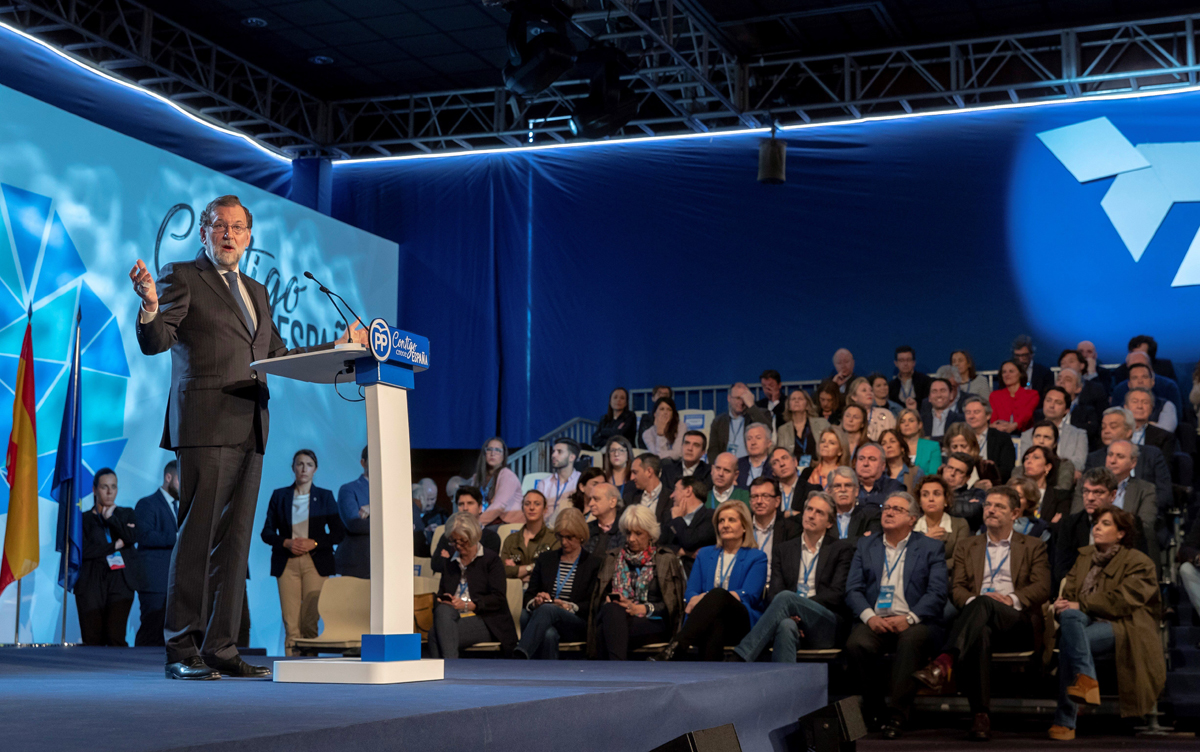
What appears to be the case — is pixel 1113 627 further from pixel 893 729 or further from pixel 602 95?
pixel 602 95

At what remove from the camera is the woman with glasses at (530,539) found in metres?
6.30

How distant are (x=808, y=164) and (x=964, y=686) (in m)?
5.91

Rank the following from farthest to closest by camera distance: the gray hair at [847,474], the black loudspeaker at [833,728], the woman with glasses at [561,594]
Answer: the gray hair at [847,474] → the woman with glasses at [561,594] → the black loudspeaker at [833,728]

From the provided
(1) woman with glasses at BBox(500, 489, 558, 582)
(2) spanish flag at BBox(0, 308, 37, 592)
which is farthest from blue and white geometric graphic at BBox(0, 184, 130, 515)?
(1) woman with glasses at BBox(500, 489, 558, 582)

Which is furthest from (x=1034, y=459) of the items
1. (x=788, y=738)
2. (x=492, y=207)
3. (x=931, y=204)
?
(x=492, y=207)

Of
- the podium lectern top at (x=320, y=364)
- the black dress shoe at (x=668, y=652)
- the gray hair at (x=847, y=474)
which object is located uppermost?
the podium lectern top at (x=320, y=364)

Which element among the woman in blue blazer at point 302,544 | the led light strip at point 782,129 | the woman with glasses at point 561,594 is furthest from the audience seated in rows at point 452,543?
the led light strip at point 782,129

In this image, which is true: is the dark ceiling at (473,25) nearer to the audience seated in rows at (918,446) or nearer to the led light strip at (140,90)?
the led light strip at (140,90)

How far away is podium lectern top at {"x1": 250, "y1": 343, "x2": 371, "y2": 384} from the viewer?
251 centimetres

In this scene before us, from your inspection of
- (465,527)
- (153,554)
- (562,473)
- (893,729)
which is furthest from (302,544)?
(893,729)

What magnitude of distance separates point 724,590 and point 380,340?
2.94 meters

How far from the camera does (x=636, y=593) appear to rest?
17.7 feet

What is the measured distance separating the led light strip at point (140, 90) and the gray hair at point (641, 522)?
18.1ft

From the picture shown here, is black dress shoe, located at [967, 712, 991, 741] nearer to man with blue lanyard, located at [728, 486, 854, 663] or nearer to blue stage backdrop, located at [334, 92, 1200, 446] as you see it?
man with blue lanyard, located at [728, 486, 854, 663]
